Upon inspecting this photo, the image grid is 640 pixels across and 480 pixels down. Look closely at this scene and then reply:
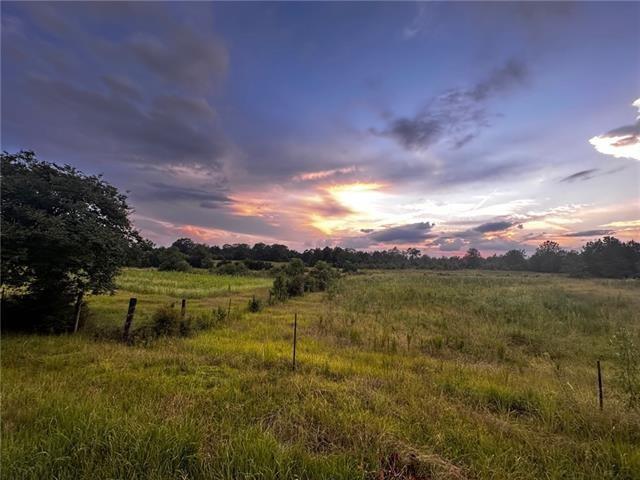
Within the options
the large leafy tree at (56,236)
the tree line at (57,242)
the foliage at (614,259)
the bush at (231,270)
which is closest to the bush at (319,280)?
the tree line at (57,242)

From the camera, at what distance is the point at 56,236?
942cm

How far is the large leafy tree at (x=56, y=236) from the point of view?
960 cm

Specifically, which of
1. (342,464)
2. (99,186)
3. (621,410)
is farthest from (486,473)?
(99,186)

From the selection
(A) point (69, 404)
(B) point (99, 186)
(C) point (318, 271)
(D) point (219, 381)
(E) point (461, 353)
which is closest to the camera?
(A) point (69, 404)

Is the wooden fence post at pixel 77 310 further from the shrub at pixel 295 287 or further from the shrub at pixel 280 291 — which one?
the shrub at pixel 295 287

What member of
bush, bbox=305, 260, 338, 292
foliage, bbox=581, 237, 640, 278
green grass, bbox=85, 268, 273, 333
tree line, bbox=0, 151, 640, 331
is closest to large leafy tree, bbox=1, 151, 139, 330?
tree line, bbox=0, 151, 640, 331

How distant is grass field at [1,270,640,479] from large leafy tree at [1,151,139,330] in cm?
176

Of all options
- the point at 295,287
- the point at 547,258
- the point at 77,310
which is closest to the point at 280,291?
the point at 295,287

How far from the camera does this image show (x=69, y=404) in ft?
15.8

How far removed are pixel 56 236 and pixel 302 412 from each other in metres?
9.08

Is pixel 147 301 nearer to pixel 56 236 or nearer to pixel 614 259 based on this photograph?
pixel 56 236

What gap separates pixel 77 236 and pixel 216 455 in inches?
359

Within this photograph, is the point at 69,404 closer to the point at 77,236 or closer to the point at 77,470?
the point at 77,470

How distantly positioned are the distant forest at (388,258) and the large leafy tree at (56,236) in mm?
1587
